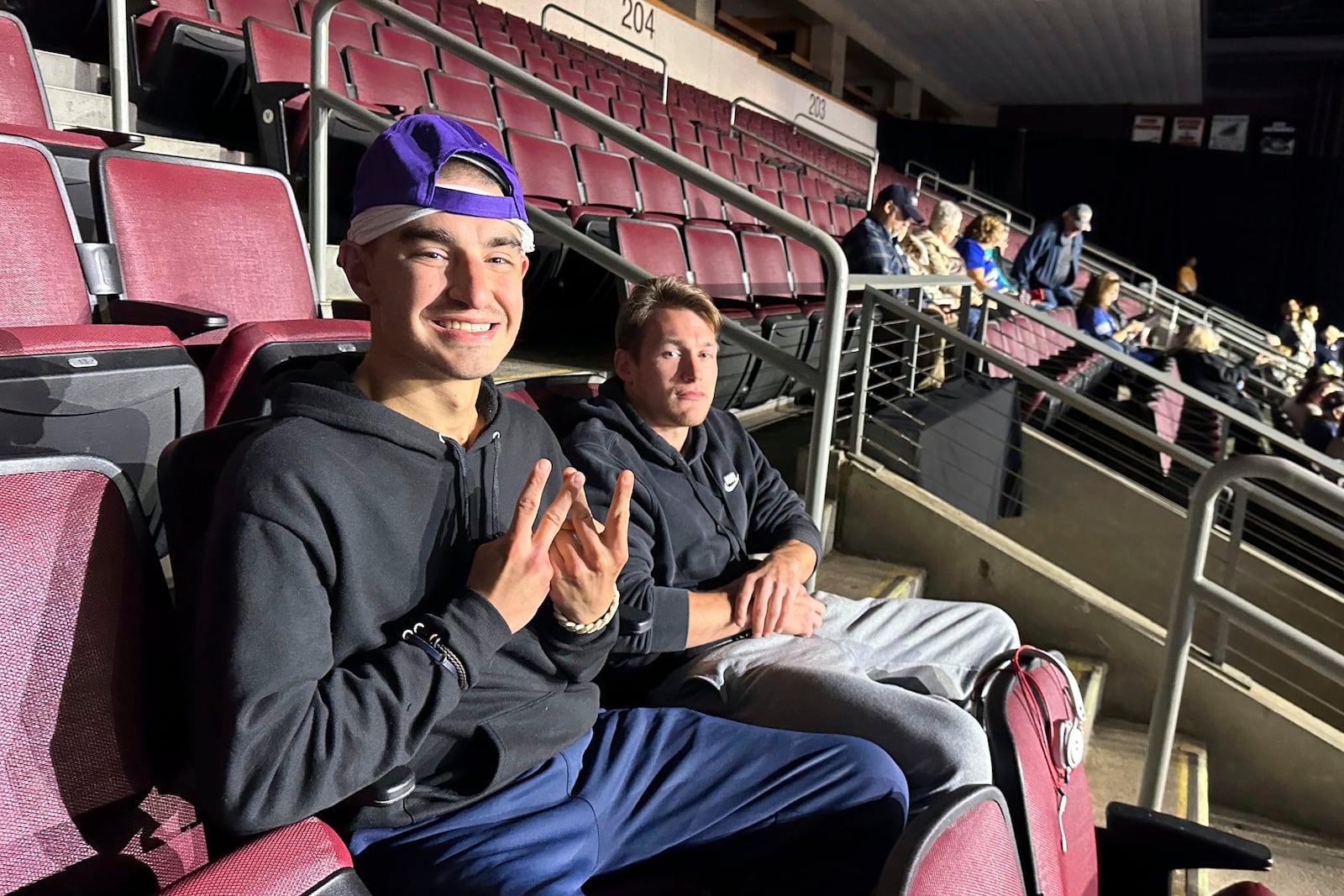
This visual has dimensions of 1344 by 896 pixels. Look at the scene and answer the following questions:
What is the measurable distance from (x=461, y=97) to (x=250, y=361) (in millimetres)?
3065

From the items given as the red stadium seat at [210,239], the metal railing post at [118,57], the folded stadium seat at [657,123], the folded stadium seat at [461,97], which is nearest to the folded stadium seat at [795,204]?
the folded stadium seat at [657,123]

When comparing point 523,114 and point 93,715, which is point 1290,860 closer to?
point 93,715

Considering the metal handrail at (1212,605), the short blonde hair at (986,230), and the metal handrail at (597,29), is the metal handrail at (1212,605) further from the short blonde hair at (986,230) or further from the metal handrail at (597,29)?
the metal handrail at (597,29)

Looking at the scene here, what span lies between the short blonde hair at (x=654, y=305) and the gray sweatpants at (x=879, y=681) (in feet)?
1.56

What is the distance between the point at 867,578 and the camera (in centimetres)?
252

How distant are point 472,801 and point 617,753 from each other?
18 cm

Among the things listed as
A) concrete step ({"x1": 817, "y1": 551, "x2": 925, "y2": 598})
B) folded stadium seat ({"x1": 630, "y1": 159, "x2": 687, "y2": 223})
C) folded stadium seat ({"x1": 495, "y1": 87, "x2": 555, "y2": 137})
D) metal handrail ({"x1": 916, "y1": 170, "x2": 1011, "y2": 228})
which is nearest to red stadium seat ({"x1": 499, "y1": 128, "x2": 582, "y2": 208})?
folded stadium seat ({"x1": 630, "y1": 159, "x2": 687, "y2": 223})

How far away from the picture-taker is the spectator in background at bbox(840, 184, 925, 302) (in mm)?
3342

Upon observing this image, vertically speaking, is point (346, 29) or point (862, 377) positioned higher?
point (346, 29)

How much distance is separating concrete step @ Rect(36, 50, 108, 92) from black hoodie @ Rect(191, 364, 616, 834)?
251 centimetres

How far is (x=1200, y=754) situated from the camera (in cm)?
244

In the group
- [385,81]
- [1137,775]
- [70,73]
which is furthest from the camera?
[385,81]

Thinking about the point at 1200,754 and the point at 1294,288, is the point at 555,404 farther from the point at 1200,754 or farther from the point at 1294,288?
the point at 1294,288

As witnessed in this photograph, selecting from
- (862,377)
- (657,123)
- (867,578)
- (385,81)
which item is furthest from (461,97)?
(867,578)
